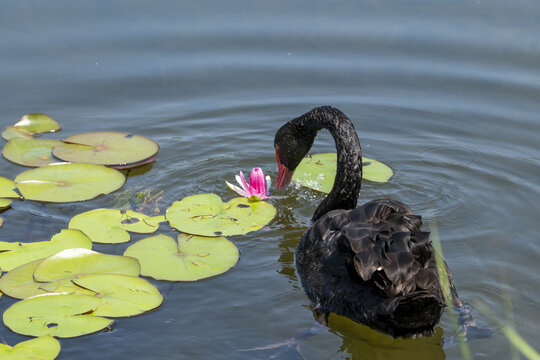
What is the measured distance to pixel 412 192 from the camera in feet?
21.6

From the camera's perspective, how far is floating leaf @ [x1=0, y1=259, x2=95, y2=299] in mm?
4828

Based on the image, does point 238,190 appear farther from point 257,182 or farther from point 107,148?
point 107,148

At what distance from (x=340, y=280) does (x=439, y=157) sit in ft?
9.62

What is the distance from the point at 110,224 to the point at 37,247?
61cm

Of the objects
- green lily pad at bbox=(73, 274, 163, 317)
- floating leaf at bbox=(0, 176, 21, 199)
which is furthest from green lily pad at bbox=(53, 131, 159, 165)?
green lily pad at bbox=(73, 274, 163, 317)

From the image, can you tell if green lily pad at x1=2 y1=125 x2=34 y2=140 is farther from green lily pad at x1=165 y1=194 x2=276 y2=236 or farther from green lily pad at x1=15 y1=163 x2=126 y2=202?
green lily pad at x1=165 y1=194 x2=276 y2=236

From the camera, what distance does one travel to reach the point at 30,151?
700 cm

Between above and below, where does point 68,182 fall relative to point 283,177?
below

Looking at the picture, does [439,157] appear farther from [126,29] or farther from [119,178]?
[126,29]

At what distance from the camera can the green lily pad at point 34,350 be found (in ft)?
13.9

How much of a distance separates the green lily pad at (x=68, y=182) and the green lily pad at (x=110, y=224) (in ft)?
1.31

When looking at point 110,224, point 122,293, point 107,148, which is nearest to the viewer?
point 122,293

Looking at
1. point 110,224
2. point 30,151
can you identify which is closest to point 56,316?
point 110,224

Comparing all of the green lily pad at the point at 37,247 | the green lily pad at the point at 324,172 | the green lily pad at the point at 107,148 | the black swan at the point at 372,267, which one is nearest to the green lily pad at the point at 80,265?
the green lily pad at the point at 37,247
